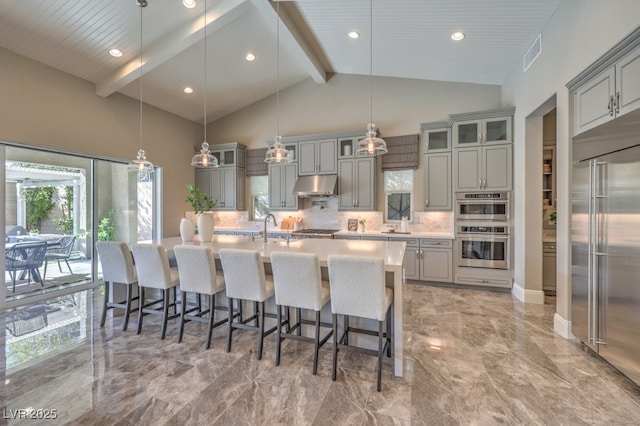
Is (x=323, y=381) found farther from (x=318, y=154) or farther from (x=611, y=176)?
(x=318, y=154)

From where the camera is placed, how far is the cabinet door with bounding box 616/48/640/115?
2086mm

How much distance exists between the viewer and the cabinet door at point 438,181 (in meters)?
4.93

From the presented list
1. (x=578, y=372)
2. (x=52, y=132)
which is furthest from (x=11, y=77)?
(x=578, y=372)

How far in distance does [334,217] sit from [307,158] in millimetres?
1317

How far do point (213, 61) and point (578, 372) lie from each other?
20.2 feet

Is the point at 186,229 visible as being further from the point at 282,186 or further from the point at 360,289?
the point at 282,186

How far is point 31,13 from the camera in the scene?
11.1ft

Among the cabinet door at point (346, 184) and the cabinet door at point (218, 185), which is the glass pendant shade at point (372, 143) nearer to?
the cabinet door at point (346, 184)

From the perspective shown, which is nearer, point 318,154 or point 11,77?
point 11,77

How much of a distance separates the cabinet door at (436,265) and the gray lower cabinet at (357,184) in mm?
1287

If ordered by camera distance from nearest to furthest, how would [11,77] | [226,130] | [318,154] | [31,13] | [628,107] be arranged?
1. [628,107]
2. [31,13]
3. [11,77]
4. [318,154]
5. [226,130]

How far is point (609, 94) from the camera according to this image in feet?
7.72

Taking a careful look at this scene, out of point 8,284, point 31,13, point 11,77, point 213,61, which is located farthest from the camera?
point 213,61

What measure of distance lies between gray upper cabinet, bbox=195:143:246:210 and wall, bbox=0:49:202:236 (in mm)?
671
